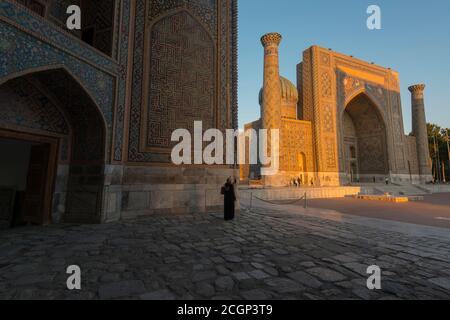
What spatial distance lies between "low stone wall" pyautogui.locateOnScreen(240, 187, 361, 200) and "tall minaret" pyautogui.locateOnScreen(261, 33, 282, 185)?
4.30 meters

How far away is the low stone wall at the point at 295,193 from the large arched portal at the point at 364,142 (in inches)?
389

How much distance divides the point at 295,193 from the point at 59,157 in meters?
11.5

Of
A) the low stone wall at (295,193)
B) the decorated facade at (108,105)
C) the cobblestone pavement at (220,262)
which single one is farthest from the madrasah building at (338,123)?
the cobblestone pavement at (220,262)

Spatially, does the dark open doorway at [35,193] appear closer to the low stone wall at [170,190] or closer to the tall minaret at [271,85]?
the low stone wall at [170,190]

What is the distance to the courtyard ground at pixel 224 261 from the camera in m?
2.23

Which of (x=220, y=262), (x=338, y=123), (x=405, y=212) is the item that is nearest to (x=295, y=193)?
(x=405, y=212)

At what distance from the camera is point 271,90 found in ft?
59.9

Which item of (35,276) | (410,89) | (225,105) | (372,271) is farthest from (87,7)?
(410,89)

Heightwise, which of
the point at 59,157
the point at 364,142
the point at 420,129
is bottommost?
the point at 59,157

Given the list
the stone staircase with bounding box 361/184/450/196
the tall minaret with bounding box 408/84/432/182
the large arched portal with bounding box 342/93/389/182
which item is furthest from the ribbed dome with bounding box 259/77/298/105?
the tall minaret with bounding box 408/84/432/182

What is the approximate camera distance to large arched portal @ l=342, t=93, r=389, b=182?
2511 centimetres

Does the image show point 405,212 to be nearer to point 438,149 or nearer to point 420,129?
point 420,129

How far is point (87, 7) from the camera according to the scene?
674 cm
